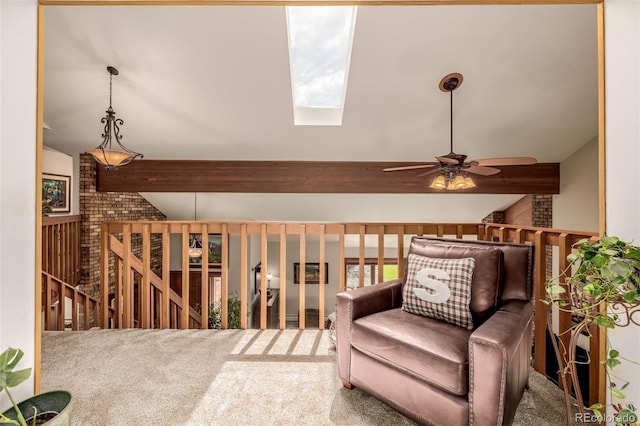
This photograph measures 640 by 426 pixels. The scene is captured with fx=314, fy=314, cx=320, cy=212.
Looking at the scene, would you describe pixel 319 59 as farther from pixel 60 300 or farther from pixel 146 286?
pixel 60 300

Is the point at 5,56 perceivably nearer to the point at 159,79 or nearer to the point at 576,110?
Answer: the point at 159,79

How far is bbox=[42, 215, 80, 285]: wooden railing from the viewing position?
422 centimetres

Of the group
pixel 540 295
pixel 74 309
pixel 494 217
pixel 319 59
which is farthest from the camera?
pixel 494 217

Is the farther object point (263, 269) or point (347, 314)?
point (263, 269)

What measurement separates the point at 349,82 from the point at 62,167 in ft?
15.1

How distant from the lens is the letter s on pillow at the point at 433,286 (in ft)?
5.51

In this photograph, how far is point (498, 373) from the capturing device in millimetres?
1201

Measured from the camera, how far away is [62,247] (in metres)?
4.59

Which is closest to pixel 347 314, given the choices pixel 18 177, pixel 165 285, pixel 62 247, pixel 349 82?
pixel 18 177

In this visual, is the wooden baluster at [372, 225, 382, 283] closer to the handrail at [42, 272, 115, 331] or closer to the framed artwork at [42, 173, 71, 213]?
the handrail at [42, 272, 115, 331]

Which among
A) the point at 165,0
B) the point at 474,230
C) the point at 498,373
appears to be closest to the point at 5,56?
the point at 165,0

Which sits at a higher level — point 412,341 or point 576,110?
point 576,110

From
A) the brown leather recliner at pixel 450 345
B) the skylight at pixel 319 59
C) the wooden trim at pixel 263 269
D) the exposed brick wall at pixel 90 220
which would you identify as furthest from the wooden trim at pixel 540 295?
the exposed brick wall at pixel 90 220

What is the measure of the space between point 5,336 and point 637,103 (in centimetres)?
261
